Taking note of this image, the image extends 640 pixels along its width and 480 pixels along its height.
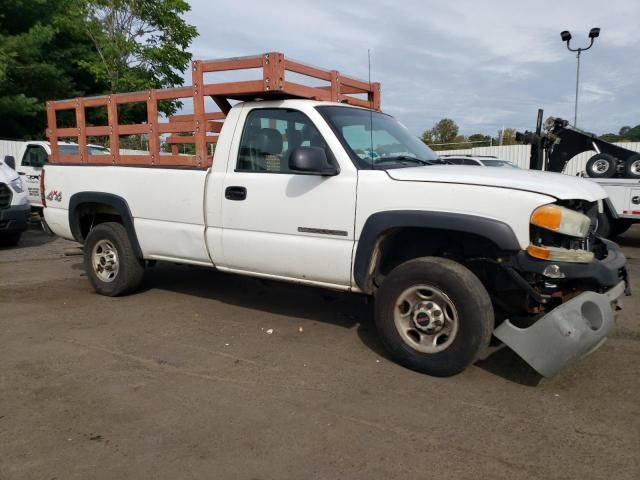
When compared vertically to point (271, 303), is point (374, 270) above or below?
above

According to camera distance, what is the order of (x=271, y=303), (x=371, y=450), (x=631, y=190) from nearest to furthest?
(x=371, y=450)
(x=271, y=303)
(x=631, y=190)

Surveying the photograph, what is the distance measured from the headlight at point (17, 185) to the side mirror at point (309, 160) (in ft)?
22.8

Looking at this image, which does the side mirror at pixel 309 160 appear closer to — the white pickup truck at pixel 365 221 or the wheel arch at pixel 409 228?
the white pickup truck at pixel 365 221

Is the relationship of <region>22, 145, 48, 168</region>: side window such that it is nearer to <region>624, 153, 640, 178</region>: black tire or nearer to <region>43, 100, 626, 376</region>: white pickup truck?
<region>43, 100, 626, 376</region>: white pickup truck

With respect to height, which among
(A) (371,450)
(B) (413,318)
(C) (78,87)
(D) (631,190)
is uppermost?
(C) (78,87)

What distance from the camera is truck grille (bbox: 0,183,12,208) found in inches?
346

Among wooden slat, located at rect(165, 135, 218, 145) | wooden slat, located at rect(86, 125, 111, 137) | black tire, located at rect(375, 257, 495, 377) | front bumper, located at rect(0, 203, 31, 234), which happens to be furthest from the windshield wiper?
front bumper, located at rect(0, 203, 31, 234)

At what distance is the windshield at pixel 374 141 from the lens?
425cm

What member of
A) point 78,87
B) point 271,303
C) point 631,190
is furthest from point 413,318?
point 78,87

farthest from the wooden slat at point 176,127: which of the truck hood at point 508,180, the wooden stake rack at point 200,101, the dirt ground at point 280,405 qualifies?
the truck hood at point 508,180

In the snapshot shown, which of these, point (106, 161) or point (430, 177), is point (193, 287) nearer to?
point (106, 161)

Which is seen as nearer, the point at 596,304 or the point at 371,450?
the point at 371,450

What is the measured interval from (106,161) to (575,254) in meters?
4.69

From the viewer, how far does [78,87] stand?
22.0m
